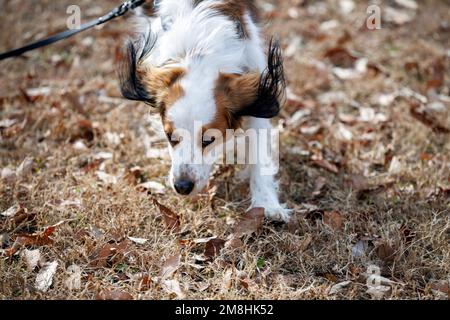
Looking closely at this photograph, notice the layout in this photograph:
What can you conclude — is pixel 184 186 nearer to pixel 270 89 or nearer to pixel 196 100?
pixel 196 100

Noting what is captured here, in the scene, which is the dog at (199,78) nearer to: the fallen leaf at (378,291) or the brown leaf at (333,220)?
the brown leaf at (333,220)

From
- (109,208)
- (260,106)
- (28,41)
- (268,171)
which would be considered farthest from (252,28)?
(28,41)

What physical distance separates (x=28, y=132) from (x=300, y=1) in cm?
331

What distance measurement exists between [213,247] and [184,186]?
0.36m

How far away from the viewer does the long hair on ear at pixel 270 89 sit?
283cm

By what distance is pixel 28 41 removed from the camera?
16.9 feet

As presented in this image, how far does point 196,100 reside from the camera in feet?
8.73

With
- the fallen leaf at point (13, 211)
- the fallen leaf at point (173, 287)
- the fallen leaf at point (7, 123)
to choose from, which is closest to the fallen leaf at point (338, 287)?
the fallen leaf at point (173, 287)

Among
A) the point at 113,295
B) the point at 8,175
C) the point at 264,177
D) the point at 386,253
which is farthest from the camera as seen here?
the point at 8,175

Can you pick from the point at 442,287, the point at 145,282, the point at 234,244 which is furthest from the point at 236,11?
the point at 442,287

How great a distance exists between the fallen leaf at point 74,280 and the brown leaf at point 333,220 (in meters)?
1.32

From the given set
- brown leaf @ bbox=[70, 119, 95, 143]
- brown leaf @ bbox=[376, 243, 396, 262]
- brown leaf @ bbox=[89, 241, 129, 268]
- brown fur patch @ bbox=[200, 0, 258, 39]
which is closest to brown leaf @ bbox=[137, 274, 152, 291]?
brown leaf @ bbox=[89, 241, 129, 268]
